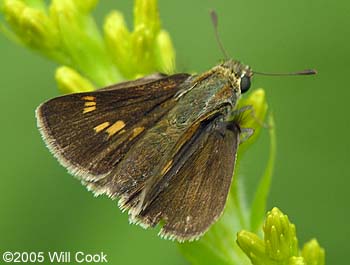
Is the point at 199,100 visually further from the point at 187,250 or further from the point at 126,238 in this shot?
the point at 126,238

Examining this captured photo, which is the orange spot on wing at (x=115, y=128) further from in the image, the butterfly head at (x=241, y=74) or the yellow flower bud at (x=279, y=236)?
the yellow flower bud at (x=279, y=236)

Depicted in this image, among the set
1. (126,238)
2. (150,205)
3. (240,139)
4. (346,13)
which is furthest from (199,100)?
(346,13)

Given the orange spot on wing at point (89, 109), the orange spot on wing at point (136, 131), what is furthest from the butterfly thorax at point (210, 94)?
the orange spot on wing at point (89, 109)

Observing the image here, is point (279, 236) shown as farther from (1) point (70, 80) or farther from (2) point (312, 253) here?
(1) point (70, 80)

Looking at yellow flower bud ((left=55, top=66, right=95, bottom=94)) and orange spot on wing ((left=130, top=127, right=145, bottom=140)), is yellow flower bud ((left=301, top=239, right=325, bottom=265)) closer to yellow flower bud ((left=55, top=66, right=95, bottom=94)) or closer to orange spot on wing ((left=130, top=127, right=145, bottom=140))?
orange spot on wing ((left=130, top=127, right=145, bottom=140))

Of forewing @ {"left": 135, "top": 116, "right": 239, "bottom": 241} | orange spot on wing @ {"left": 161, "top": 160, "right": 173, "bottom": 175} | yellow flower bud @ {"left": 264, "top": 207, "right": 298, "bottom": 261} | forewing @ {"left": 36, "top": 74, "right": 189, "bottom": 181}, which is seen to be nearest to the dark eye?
forewing @ {"left": 135, "top": 116, "right": 239, "bottom": 241}
